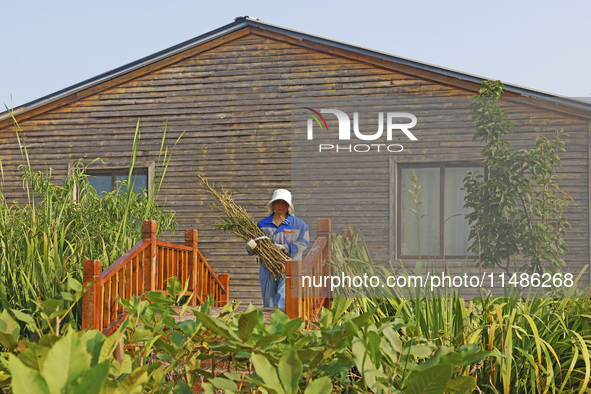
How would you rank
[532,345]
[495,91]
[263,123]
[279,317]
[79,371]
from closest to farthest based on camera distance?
1. [79,371]
2. [279,317]
3. [532,345]
4. [495,91]
5. [263,123]

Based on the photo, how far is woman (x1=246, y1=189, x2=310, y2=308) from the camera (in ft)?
22.0

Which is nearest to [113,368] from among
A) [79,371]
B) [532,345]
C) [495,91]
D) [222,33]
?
[79,371]

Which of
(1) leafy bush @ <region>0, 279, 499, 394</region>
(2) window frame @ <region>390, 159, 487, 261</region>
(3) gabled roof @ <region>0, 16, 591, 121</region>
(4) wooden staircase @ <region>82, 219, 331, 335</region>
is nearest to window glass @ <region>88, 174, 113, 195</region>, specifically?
(3) gabled roof @ <region>0, 16, 591, 121</region>

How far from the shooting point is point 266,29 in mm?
11078

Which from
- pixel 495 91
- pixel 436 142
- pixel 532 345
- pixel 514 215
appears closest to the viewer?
pixel 532 345

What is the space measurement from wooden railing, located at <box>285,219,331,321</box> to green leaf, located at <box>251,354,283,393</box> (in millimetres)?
2872

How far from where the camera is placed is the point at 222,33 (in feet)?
36.9

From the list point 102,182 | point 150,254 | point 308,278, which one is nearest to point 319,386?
point 308,278

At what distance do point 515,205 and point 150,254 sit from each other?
12.2 feet

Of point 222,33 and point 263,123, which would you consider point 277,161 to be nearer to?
point 263,123

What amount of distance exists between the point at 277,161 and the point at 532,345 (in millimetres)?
8067

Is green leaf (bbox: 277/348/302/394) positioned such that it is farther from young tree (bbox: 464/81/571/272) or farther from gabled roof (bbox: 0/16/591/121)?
gabled roof (bbox: 0/16/591/121)

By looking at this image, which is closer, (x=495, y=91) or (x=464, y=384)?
(x=464, y=384)

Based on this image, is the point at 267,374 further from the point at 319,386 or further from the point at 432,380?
the point at 432,380
